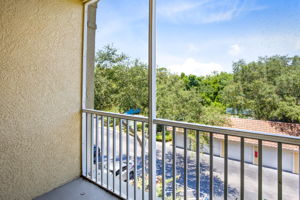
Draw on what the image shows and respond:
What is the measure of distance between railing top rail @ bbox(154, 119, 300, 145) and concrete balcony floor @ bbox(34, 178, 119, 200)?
1.22m

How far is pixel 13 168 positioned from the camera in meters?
1.96

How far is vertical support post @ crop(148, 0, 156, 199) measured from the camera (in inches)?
70.1

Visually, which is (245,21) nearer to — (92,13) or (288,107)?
(288,107)

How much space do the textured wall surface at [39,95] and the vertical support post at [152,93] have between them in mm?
1224

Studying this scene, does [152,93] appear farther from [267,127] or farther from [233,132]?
[267,127]

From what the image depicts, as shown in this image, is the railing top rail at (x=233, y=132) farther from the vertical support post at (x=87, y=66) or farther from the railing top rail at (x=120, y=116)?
the vertical support post at (x=87, y=66)

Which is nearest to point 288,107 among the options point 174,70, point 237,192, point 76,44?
point 237,192

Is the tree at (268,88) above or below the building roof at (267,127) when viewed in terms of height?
above

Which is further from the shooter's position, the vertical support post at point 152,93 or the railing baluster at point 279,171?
the vertical support post at point 152,93

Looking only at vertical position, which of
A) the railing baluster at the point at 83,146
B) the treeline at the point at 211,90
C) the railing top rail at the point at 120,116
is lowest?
the railing baluster at the point at 83,146

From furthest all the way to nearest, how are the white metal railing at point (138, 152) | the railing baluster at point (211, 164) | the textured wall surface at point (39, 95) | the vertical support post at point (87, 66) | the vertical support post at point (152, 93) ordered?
the vertical support post at point (87, 66) < the textured wall surface at point (39, 95) < the vertical support post at point (152, 93) < the railing baluster at point (211, 164) < the white metal railing at point (138, 152)

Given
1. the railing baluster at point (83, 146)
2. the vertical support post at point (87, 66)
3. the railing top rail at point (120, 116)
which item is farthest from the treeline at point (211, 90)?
the railing baluster at point (83, 146)

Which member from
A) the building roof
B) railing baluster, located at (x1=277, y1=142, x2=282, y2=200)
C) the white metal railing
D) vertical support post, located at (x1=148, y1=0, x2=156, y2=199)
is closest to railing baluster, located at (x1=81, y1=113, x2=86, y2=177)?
the white metal railing

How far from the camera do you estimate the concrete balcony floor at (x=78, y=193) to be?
2131 millimetres
